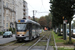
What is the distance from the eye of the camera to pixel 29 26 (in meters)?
21.6

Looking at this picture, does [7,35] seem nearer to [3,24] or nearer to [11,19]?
[3,24]

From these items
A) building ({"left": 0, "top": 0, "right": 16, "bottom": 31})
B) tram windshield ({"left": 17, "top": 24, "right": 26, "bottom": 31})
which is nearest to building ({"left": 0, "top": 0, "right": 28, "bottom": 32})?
building ({"left": 0, "top": 0, "right": 16, "bottom": 31})

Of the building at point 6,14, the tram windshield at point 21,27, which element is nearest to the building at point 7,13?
the building at point 6,14

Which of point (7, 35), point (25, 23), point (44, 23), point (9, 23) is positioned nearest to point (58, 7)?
point (25, 23)

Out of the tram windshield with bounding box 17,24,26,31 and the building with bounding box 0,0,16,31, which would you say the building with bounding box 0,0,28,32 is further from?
the tram windshield with bounding box 17,24,26,31

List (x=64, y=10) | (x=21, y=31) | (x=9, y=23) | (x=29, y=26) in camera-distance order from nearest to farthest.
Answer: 1. (x=64, y=10)
2. (x=21, y=31)
3. (x=29, y=26)
4. (x=9, y=23)

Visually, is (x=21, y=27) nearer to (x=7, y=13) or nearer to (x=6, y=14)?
(x=6, y=14)

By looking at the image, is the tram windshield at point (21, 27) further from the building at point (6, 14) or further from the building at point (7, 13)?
the building at point (6, 14)

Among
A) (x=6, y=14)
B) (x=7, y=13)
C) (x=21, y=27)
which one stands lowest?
(x=21, y=27)

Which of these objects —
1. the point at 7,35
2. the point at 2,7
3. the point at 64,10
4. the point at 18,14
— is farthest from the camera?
the point at 18,14

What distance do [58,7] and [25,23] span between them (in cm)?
544

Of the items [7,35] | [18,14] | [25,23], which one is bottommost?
[7,35]

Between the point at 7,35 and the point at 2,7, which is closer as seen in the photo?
the point at 7,35

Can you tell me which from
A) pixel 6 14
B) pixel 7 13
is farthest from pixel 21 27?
pixel 7 13
